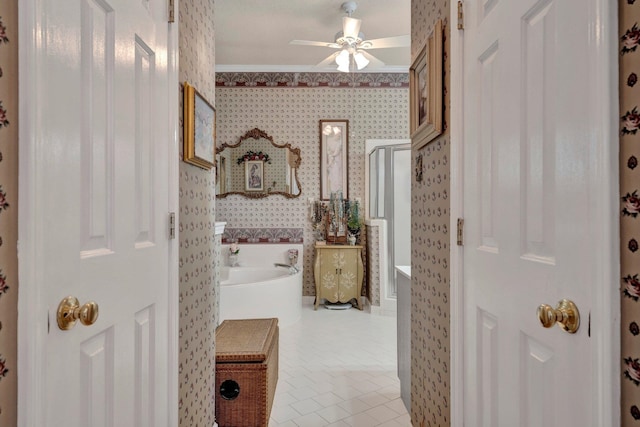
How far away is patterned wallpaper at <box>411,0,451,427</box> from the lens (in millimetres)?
1522

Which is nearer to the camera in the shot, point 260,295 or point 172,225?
point 172,225

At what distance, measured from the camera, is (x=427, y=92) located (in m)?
1.72

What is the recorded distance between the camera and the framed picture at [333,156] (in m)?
5.28

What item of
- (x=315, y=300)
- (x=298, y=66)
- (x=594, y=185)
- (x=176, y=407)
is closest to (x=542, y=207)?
(x=594, y=185)

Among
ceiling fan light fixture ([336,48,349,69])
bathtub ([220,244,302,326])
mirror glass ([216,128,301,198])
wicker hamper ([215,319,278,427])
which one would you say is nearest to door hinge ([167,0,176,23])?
wicker hamper ([215,319,278,427])

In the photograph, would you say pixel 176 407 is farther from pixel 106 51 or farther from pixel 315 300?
pixel 315 300

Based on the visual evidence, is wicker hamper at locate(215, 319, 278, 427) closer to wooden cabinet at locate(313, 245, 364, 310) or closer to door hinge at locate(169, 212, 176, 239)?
door hinge at locate(169, 212, 176, 239)

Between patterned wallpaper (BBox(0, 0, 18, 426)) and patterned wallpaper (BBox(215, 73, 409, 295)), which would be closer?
patterned wallpaper (BBox(0, 0, 18, 426))

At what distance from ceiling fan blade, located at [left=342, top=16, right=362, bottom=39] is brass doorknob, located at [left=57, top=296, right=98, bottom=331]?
307 cm

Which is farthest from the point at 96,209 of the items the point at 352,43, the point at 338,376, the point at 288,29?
the point at 288,29

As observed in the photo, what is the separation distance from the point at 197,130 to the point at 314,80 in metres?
3.90

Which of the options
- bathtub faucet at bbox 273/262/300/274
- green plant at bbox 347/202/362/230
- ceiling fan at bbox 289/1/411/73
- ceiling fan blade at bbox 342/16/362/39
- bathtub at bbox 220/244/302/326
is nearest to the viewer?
ceiling fan blade at bbox 342/16/362/39

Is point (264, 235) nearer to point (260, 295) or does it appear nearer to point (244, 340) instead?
point (260, 295)

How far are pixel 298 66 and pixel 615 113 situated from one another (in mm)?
4916
